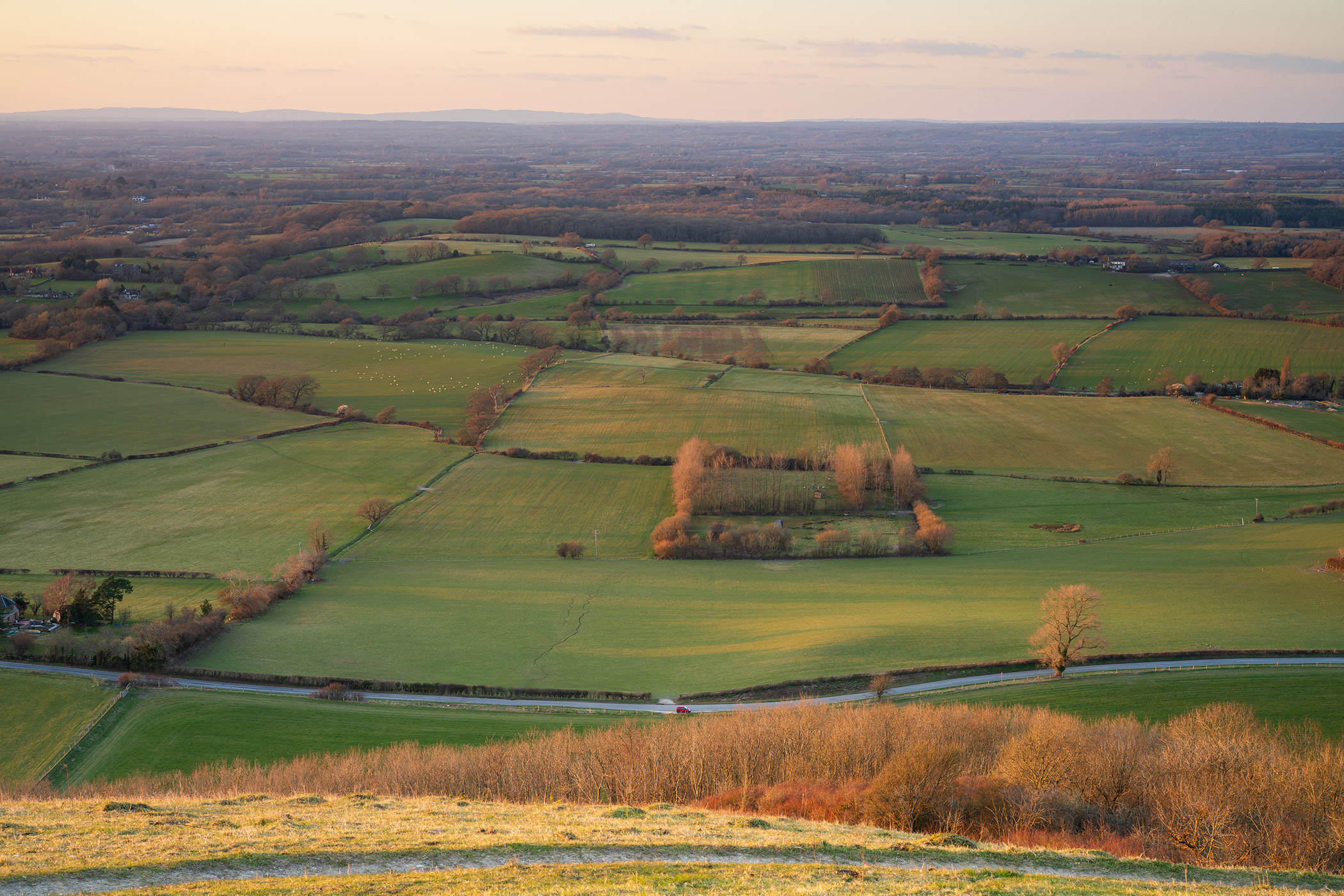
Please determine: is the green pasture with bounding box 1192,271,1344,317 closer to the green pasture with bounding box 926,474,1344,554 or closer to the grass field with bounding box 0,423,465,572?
the green pasture with bounding box 926,474,1344,554

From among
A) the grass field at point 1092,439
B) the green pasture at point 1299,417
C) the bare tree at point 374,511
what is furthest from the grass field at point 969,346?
the bare tree at point 374,511

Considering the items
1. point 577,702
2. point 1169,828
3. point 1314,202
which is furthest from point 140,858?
point 1314,202

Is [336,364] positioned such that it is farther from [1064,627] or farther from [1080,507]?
[1064,627]

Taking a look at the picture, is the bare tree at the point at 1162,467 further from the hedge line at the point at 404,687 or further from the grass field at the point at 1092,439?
the hedge line at the point at 404,687

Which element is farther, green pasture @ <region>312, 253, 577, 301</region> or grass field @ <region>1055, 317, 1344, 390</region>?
green pasture @ <region>312, 253, 577, 301</region>

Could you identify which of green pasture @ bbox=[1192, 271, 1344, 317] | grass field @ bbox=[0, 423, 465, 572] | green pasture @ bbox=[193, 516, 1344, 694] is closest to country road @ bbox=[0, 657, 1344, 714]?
green pasture @ bbox=[193, 516, 1344, 694]

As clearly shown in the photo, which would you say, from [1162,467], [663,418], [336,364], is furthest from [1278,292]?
[336,364]

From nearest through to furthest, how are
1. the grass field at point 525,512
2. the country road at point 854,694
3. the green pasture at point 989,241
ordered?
the country road at point 854,694
the grass field at point 525,512
the green pasture at point 989,241
